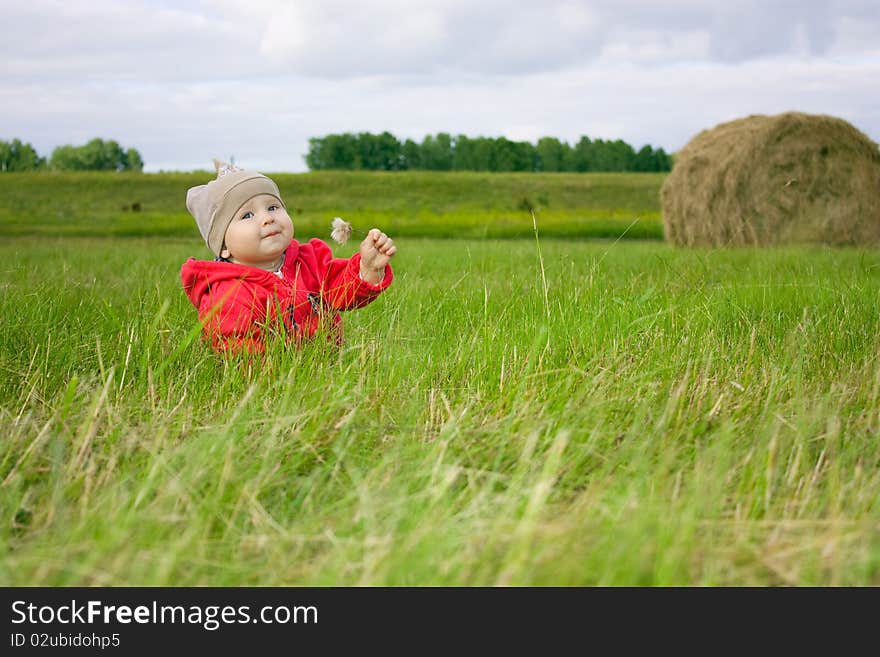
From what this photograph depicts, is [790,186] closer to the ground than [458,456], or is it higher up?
higher up

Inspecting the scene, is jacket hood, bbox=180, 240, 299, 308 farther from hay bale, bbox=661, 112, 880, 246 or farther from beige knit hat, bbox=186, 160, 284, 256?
hay bale, bbox=661, 112, 880, 246

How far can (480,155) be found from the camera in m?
47.5

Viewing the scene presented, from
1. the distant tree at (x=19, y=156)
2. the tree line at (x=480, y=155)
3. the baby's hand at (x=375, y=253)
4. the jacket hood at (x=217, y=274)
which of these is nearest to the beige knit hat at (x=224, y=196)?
the jacket hood at (x=217, y=274)

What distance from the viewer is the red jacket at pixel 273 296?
2686 millimetres

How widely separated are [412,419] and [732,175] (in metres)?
9.48

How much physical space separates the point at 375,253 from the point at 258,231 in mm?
420

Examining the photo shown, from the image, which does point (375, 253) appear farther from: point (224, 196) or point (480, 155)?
point (480, 155)

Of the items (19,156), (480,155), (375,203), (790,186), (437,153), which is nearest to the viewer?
(790,186)

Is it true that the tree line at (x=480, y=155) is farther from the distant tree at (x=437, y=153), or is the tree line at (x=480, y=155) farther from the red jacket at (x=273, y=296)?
the red jacket at (x=273, y=296)

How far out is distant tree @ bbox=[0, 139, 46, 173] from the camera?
1331 inches

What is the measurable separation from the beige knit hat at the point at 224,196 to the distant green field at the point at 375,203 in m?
11.4

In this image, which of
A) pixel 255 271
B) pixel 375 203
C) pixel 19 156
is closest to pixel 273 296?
pixel 255 271
